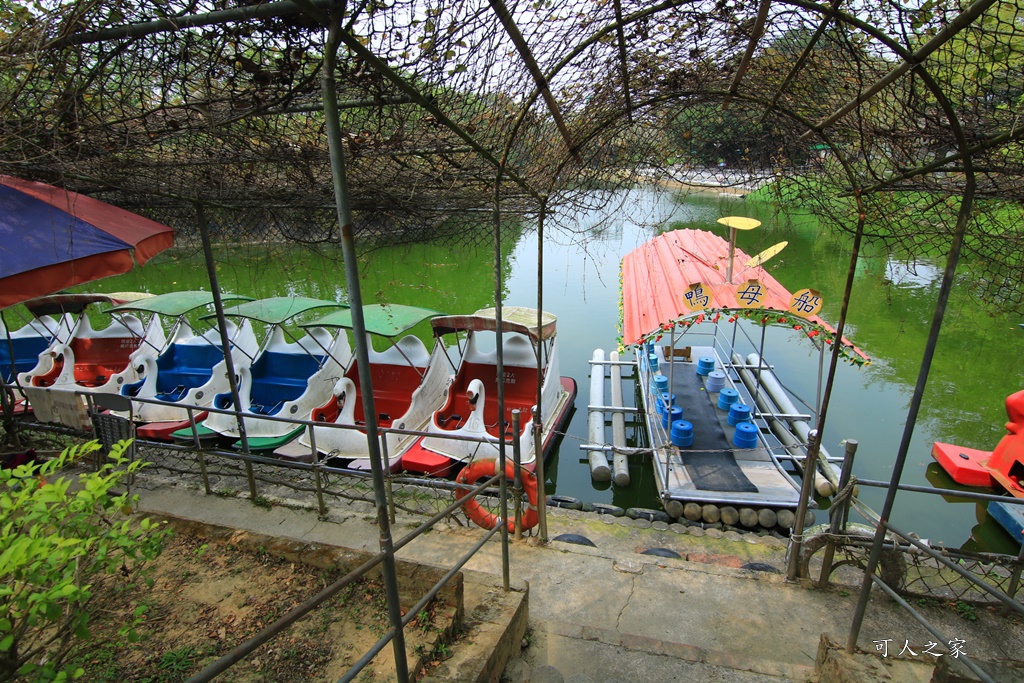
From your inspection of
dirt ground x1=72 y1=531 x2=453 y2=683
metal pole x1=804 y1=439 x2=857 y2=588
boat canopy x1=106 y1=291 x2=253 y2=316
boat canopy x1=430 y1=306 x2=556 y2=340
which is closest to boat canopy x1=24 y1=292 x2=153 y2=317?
boat canopy x1=106 y1=291 x2=253 y2=316

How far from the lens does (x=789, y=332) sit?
492 inches

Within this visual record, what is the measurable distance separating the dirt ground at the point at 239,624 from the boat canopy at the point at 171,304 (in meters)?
6.05

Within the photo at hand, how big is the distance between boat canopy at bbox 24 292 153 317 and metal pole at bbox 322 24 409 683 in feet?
32.1

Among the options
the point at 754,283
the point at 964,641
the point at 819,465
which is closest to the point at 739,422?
A: the point at 819,465

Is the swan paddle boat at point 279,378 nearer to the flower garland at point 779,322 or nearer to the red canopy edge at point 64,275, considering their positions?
the red canopy edge at point 64,275

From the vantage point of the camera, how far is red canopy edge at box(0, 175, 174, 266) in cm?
310

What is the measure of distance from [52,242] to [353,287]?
2758mm

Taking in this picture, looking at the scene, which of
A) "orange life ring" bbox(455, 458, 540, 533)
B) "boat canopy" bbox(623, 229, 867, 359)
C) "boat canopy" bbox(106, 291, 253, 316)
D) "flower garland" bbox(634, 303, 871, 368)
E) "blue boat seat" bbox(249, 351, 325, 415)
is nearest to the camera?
"orange life ring" bbox(455, 458, 540, 533)

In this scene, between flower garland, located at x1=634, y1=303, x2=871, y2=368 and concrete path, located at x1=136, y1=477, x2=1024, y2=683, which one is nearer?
concrete path, located at x1=136, y1=477, x2=1024, y2=683

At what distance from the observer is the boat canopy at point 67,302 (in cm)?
907

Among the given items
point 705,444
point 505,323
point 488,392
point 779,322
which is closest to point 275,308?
point 488,392

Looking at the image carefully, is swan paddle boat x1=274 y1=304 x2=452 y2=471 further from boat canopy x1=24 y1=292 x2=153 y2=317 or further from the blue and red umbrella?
boat canopy x1=24 y1=292 x2=153 y2=317

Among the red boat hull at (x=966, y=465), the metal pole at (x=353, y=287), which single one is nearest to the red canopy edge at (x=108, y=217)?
the metal pole at (x=353, y=287)

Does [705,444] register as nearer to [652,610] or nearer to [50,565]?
[652,610]
